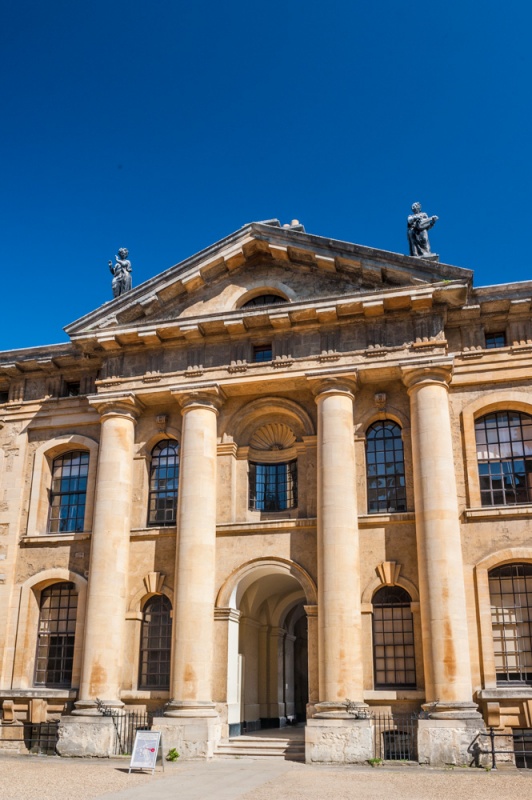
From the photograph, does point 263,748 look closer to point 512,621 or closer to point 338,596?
point 338,596

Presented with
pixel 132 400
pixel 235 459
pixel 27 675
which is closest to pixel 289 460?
pixel 235 459

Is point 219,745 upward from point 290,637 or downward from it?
downward

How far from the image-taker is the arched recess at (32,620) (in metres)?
24.8

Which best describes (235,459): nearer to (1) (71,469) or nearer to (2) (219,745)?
(1) (71,469)

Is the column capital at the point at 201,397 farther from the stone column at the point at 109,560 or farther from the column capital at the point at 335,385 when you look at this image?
the column capital at the point at 335,385

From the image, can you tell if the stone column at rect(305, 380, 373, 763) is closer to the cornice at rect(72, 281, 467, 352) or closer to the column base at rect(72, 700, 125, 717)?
the cornice at rect(72, 281, 467, 352)

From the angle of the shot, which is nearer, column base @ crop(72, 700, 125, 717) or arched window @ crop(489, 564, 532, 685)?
arched window @ crop(489, 564, 532, 685)

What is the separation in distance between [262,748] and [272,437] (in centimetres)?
922

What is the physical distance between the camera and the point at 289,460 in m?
25.2

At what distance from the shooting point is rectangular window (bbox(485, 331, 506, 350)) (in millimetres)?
24156

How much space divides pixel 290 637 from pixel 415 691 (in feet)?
31.1

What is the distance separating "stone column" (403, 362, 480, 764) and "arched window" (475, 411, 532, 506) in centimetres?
147

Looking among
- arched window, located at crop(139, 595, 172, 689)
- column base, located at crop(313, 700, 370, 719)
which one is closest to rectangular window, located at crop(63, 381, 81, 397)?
arched window, located at crop(139, 595, 172, 689)

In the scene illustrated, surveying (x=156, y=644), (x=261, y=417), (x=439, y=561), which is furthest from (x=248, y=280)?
(x=156, y=644)
